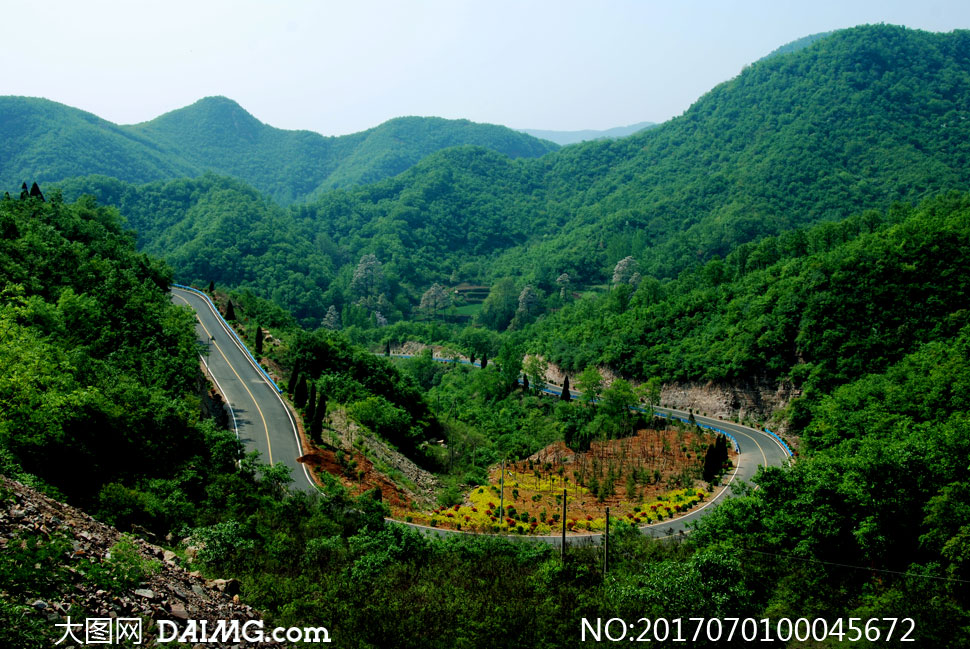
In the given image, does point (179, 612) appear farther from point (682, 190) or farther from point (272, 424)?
point (682, 190)

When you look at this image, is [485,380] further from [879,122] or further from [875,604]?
[879,122]

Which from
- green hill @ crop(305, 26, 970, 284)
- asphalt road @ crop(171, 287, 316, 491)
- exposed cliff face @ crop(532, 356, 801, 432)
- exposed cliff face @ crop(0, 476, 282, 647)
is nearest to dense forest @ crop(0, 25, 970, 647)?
exposed cliff face @ crop(0, 476, 282, 647)

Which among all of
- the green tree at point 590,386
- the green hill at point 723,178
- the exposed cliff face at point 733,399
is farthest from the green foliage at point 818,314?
the green hill at point 723,178

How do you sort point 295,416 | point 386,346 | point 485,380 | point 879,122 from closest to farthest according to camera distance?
1. point 295,416
2. point 485,380
3. point 386,346
4. point 879,122

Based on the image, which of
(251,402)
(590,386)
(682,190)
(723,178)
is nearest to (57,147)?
(682,190)

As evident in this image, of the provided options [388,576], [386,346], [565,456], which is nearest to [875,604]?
[388,576]

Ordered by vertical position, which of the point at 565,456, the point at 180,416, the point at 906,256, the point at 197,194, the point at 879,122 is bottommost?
the point at 565,456

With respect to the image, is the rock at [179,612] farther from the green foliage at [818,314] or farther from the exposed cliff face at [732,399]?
the green foliage at [818,314]

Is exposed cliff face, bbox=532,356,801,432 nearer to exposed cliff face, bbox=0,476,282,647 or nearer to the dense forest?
the dense forest
